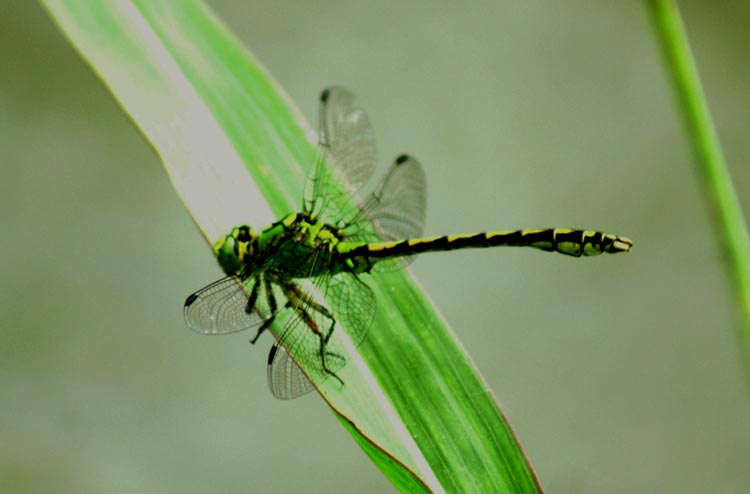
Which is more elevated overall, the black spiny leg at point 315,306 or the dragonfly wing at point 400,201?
the dragonfly wing at point 400,201

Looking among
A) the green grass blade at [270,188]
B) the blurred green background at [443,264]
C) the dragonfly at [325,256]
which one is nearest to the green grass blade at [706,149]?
the dragonfly at [325,256]

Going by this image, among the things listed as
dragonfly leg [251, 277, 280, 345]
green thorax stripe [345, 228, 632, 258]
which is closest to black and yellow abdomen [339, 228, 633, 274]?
green thorax stripe [345, 228, 632, 258]

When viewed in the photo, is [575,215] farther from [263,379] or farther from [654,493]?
[263,379]

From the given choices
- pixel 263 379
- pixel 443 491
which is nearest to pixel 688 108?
pixel 443 491

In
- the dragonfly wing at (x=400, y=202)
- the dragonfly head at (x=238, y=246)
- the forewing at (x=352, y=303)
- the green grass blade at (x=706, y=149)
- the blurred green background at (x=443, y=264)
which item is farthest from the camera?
the blurred green background at (x=443, y=264)

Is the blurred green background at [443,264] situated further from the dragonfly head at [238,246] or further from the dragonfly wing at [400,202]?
the dragonfly head at [238,246]

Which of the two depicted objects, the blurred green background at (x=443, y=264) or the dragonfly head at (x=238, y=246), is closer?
the dragonfly head at (x=238, y=246)

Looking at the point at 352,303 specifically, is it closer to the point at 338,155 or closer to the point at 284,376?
the point at 284,376

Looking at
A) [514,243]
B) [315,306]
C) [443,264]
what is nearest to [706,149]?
[514,243]
